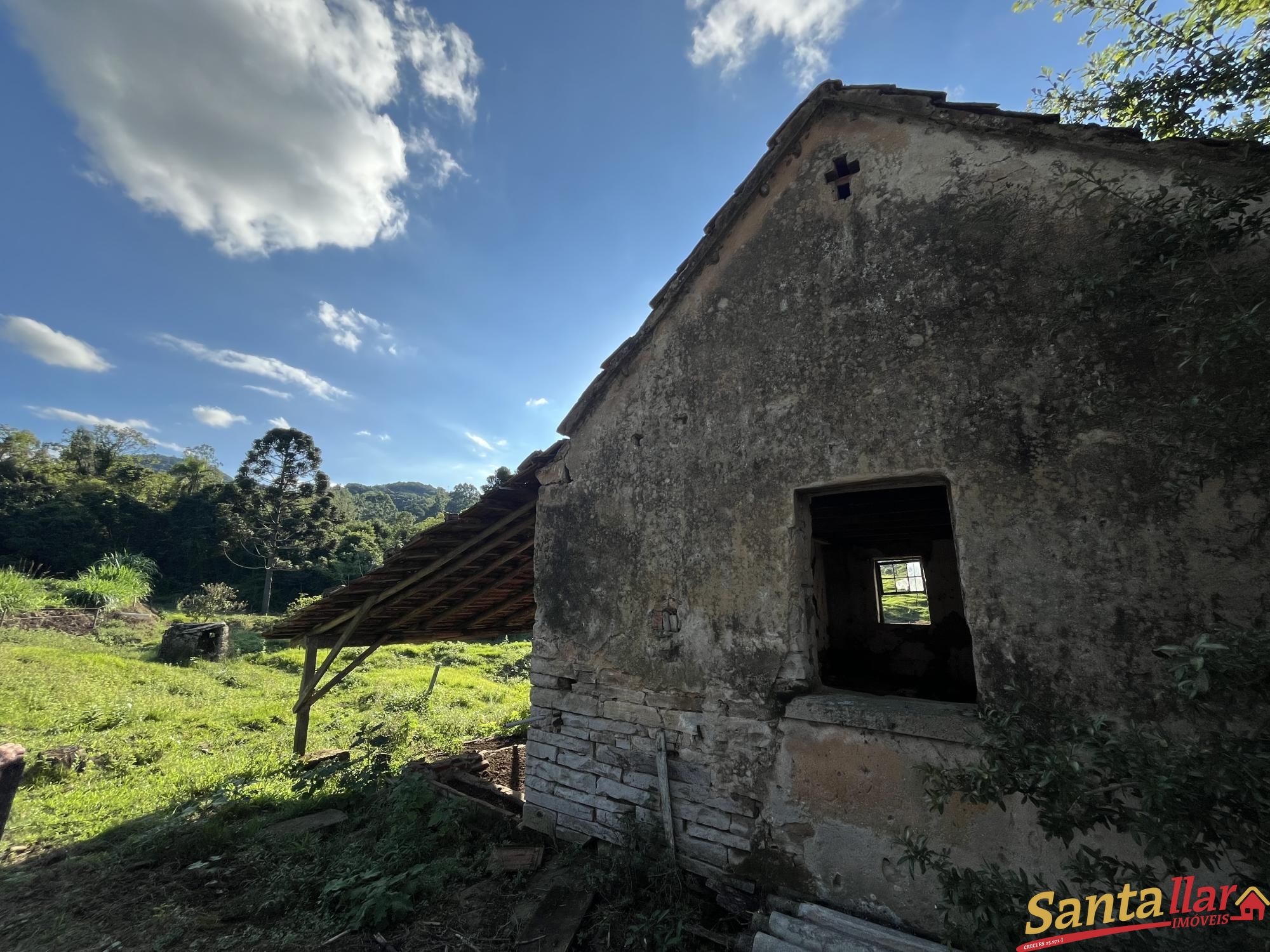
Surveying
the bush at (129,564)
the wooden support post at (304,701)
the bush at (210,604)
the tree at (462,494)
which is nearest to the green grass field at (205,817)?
the wooden support post at (304,701)

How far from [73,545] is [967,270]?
159 feet

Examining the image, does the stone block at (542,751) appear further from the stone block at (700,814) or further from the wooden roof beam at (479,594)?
the wooden roof beam at (479,594)

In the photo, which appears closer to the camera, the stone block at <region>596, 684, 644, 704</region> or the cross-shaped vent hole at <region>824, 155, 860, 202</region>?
the cross-shaped vent hole at <region>824, 155, 860, 202</region>

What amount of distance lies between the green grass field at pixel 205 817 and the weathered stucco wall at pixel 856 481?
1725mm

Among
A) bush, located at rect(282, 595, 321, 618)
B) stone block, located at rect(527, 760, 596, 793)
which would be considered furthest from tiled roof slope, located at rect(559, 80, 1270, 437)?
bush, located at rect(282, 595, 321, 618)

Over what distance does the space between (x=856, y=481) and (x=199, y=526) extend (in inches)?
1863

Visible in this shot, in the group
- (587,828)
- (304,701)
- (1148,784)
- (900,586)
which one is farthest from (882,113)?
(304,701)

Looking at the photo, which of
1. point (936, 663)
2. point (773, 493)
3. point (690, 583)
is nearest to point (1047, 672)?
point (773, 493)

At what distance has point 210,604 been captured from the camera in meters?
24.8

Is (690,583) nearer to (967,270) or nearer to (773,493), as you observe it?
(773,493)

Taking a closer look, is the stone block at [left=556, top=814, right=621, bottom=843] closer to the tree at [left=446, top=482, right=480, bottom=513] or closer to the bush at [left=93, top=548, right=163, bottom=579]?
the bush at [left=93, top=548, right=163, bottom=579]

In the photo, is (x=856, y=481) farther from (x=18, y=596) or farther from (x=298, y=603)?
(x=298, y=603)

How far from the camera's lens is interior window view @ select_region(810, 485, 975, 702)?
23.6ft

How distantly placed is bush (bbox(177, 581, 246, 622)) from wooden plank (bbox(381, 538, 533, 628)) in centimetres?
1956
